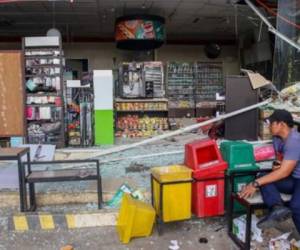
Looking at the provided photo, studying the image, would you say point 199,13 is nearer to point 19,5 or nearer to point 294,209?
point 19,5

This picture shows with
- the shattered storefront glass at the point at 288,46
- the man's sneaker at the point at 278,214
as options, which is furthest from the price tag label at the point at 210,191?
the shattered storefront glass at the point at 288,46

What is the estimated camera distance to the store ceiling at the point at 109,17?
754cm

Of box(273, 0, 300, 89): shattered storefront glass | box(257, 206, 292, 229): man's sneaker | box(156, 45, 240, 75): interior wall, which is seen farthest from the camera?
box(156, 45, 240, 75): interior wall

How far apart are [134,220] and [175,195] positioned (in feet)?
1.35

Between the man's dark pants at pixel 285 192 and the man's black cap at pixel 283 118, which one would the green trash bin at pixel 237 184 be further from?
the man's black cap at pixel 283 118

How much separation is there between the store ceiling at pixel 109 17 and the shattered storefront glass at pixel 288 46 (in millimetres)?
1879

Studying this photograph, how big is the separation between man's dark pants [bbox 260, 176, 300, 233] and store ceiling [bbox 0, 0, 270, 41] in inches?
197

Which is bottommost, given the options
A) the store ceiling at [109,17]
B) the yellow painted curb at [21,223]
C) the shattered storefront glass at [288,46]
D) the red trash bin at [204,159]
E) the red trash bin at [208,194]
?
the yellow painted curb at [21,223]

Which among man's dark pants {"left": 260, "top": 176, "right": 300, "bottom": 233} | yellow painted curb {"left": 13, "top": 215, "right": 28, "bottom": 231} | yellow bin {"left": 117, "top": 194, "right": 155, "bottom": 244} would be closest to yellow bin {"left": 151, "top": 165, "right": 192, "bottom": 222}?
yellow bin {"left": 117, "top": 194, "right": 155, "bottom": 244}

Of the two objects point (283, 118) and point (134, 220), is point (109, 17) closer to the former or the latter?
point (134, 220)

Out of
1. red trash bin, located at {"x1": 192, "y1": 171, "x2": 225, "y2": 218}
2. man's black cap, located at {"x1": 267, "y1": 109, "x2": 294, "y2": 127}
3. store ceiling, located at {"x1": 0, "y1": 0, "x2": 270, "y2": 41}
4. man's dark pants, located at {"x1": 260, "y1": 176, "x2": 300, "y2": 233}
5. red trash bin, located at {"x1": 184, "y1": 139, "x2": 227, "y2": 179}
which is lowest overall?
red trash bin, located at {"x1": 192, "y1": 171, "x2": 225, "y2": 218}

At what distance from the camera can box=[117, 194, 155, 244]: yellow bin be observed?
3159 mm

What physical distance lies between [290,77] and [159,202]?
320 cm

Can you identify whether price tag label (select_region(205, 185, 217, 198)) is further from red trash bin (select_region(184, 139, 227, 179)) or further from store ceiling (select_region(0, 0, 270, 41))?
store ceiling (select_region(0, 0, 270, 41))
